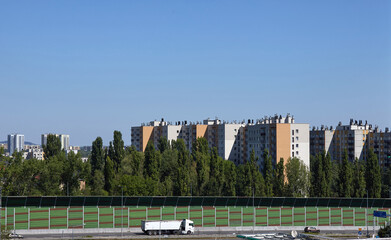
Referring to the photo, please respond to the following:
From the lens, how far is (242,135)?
484 feet

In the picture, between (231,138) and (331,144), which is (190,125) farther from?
(331,144)

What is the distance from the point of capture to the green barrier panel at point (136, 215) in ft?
219

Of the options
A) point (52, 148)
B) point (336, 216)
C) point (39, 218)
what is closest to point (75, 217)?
point (39, 218)

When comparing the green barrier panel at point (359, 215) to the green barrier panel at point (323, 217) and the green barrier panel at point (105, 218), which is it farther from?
the green barrier panel at point (105, 218)

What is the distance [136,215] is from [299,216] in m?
19.4

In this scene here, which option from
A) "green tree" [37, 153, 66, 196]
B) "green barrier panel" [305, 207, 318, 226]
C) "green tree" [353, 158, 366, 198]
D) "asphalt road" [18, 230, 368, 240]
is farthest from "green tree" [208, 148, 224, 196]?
"asphalt road" [18, 230, 368, 240]

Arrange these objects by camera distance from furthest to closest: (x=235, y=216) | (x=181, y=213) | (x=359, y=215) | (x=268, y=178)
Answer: (x=268, y=178) → (x=359, y=215) → (x=235, y=216) → (x=181, y=213)

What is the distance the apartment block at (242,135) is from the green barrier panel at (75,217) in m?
66.9

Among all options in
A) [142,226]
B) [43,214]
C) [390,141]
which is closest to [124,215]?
[142,226]

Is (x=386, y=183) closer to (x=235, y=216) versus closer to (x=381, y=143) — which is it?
(x=381, y=143)

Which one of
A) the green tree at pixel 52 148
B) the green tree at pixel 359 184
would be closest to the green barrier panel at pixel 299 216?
the green tree at pixel 359 184

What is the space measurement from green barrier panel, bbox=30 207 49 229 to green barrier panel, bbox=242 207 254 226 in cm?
2244

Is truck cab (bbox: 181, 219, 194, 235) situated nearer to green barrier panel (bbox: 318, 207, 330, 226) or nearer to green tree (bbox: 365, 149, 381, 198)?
green barrier panel (bbox: 318, 207, 330, 226)

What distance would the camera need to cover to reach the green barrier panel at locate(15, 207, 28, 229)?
62719 millimetres
